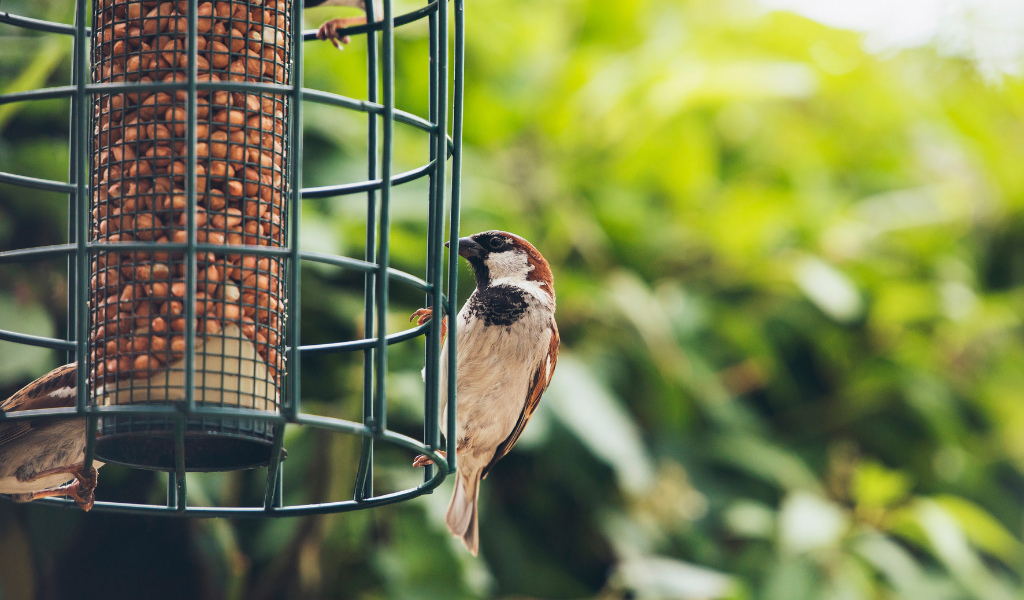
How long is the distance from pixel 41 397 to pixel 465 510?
128cm

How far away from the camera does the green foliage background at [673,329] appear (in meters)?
3.74

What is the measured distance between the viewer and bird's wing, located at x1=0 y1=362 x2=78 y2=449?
220 cm

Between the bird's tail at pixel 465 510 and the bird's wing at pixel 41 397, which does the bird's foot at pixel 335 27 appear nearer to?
the bird's wing at pixel 41 397

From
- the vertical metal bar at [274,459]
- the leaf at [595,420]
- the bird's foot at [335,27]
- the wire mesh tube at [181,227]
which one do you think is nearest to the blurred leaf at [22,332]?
the wire mesh tube at [181,227]

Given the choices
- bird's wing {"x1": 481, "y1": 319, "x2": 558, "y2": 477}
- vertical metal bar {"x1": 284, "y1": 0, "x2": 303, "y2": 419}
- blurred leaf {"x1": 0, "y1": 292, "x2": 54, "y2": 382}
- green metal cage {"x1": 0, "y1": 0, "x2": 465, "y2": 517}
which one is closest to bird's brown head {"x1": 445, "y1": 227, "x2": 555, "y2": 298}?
bird's wing {"x1": 481, "y1": 319, "x2": 558, "y2": 477}

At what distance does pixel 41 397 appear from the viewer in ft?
7.28

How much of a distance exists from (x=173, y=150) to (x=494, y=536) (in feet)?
8.98

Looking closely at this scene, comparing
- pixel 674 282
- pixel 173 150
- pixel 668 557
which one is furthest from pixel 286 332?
pixel 674 282

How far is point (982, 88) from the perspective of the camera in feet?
22.5

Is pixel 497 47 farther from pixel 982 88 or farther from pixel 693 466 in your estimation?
pixel 982 88

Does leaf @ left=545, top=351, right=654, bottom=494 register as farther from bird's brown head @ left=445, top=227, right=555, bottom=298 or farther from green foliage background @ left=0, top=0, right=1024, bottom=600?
bird's brown head @ left=445, top=227, right=555, bottom=298

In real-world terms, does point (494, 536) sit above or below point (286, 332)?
below

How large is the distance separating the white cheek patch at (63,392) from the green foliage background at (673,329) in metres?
1.18

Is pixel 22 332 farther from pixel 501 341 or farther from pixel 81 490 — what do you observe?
pixel 501 341
